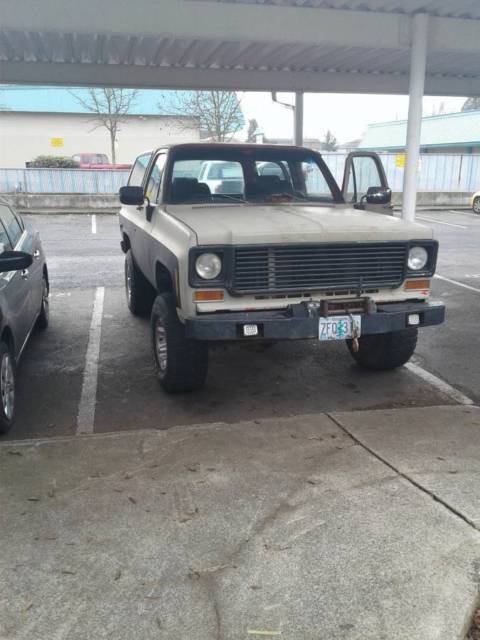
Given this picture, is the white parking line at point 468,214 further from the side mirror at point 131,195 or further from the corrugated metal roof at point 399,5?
the side mirror at point 131,195

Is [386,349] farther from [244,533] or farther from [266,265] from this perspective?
[244,533]

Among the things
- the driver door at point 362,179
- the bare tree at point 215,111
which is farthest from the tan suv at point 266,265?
the bare tree at point 215,111

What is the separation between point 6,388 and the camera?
4.28 metres

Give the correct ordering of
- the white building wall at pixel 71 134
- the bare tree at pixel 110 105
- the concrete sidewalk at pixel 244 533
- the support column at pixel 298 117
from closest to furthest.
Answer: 1. the concrete sidewalk at pixel 244 533
2. the support column at pixel 298 117
3. the bare tree at pixel 110 105
4. the white building wall at pixel 71 134

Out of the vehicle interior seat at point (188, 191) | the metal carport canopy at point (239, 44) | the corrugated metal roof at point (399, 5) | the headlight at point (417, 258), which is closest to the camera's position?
the headlight at point (417, 258)

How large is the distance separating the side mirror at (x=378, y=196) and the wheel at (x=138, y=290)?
2922 mm

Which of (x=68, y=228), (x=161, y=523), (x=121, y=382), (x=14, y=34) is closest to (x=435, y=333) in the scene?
(x=121, y=382)

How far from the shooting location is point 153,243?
5.38 meters

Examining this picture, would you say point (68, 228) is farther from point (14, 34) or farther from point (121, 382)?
point (121, 382)

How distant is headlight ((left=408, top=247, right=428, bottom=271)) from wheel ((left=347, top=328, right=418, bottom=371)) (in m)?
0.65

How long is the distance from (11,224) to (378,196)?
3.59 meters

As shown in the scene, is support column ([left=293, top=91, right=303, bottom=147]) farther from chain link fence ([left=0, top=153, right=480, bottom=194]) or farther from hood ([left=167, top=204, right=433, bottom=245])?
chain link fence ([left=0, top=153, right=480, bottom=194])

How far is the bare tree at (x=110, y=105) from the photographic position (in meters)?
31.5

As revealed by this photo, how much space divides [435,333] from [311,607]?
4983mm
